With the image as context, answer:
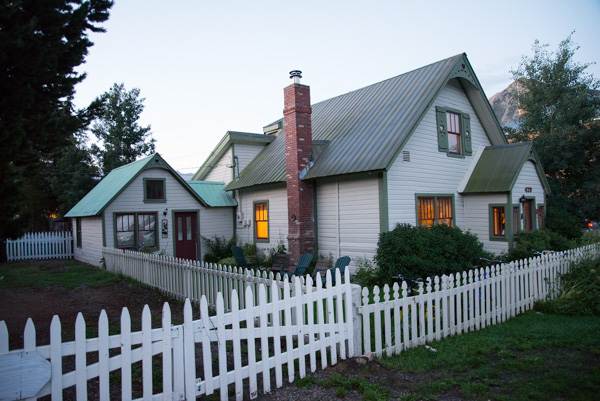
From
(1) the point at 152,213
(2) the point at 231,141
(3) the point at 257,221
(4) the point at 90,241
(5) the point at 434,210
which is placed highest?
(2) the point at 231,141

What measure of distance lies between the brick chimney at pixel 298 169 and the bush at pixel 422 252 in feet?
10.1

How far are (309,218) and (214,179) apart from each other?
30.2ft

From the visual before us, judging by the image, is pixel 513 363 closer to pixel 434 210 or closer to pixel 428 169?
pixel 434 210

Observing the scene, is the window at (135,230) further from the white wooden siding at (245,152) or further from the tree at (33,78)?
the tree at (33,78)

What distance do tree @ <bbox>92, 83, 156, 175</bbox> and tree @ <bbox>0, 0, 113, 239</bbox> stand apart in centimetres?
3229

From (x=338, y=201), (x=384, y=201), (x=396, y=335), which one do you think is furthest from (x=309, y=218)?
(x=396, y=335)

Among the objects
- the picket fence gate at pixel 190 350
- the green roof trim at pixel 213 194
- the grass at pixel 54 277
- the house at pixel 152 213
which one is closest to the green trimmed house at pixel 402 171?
the green roof trim at pixel 213 194

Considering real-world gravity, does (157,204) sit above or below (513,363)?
above

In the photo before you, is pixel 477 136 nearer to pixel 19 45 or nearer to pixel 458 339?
pixel 458 339

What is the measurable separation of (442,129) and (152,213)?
11844 mm

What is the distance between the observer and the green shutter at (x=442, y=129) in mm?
14297

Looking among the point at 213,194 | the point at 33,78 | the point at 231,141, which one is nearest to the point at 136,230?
the point at 213,194

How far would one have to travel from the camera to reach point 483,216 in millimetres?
14234

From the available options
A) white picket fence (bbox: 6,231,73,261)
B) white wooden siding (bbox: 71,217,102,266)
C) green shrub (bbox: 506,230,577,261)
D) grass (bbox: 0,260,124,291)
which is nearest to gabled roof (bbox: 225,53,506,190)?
green shrub (bbox: 506,230,577,261)
